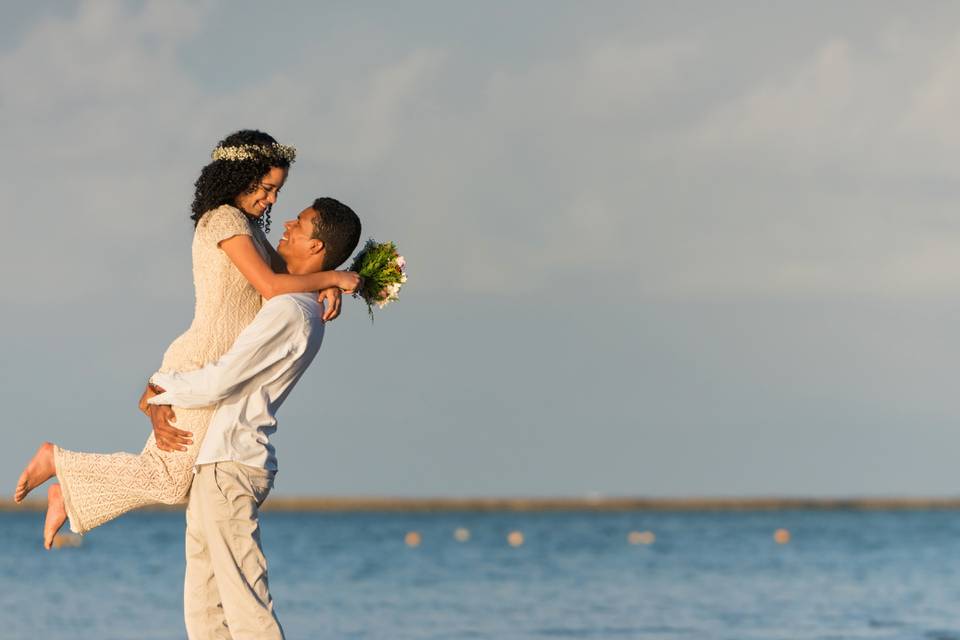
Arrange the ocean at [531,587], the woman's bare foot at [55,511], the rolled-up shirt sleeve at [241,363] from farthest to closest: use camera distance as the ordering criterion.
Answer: the ocean at [531,587]
the woman's bare foot at [55,511]
the rolled-up shirt sleeve at [241,363]

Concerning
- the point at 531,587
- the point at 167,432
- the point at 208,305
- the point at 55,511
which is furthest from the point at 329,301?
the point at 531,587

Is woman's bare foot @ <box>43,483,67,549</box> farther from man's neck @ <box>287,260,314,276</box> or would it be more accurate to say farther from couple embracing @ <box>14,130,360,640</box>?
man's neck @ <box>287,260,314,276</box>

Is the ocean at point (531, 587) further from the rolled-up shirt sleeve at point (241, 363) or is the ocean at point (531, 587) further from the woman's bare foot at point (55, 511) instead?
the rolled-up shirt sleeve at point (241, 363)

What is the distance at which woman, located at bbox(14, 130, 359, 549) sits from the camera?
523cm

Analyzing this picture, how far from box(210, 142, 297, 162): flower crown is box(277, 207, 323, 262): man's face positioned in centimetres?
26

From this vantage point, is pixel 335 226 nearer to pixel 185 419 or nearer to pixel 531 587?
pixel 185 419

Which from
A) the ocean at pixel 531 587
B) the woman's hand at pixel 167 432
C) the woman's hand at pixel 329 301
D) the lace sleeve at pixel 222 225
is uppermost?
the lace sleeve at pixel 222 225

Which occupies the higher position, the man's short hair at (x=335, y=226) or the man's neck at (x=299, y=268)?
the man's short hair at (x=335, y=226)

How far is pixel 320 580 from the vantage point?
79.8 ft

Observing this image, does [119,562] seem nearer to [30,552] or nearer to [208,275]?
[30,552]

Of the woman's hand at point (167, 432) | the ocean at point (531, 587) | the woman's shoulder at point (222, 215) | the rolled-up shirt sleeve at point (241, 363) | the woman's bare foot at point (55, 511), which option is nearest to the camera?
the rolled-up shirt sleeve at point (241, 363)

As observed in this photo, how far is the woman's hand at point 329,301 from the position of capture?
5391 mm

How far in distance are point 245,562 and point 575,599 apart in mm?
15131

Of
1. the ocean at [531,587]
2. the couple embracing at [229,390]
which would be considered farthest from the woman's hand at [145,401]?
the ocean at [531,587]
